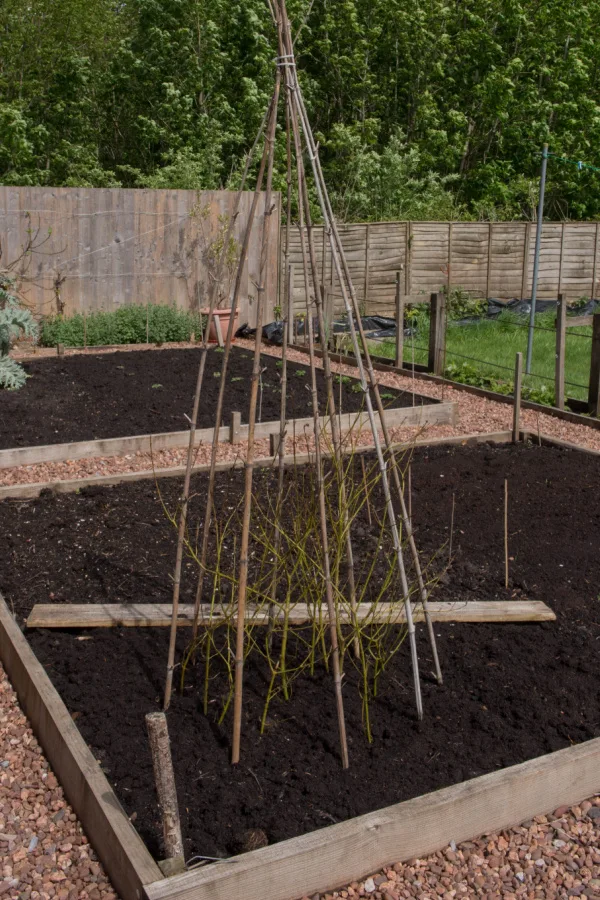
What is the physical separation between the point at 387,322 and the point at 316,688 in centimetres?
1025

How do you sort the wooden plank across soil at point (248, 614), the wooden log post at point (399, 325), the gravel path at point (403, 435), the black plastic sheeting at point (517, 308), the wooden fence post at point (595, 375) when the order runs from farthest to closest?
the black plastic sheeting at point (517, 308)
the wooden log post at point (399, 325)
the wooden fence post at point (595, 375)
the gravel path at point (403, 435)
the wooden plank across soil at point (248, 614)

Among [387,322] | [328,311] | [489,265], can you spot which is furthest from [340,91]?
[328,311]

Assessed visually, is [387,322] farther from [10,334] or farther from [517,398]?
[517,398]

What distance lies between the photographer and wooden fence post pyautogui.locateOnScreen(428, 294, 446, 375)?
9.73 metres

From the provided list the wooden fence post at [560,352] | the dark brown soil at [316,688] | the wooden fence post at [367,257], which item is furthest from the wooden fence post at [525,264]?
the dark brown soil at [316,688]

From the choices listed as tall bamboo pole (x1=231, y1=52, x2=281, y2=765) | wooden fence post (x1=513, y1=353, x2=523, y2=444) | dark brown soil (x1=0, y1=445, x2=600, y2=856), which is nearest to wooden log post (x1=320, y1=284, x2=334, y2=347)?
wooden fence post (x1=513, y1=353, x2=523, y2=444)

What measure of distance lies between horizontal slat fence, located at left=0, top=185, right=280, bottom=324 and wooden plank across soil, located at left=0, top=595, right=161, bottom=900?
8574 mm

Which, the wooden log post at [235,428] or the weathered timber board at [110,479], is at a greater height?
the wooden log post at [235,428]

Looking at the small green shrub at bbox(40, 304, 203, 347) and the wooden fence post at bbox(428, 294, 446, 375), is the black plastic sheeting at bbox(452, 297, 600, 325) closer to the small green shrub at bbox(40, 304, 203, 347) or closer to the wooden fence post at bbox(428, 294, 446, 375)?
the wooden fence post at bbox(428, 294, 446, 375)

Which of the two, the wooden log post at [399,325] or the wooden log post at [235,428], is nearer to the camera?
the wooden log post at [235,428]

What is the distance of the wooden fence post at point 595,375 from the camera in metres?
7.88

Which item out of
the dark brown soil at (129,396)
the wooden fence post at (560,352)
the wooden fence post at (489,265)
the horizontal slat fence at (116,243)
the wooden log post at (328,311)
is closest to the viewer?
the wooden log post at (328,311)

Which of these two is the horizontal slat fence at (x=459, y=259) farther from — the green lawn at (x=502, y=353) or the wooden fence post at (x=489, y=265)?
the green lawn at (x=502, y=353)

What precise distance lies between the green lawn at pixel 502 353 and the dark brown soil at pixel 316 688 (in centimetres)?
388
